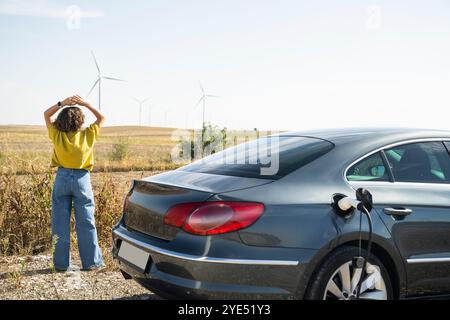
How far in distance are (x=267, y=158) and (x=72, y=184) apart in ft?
8.11

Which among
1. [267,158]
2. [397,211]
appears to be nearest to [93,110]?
[267,158]

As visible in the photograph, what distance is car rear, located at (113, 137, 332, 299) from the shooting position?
11.1ft

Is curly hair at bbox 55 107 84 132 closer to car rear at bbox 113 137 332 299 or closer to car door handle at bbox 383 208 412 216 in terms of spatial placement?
car rear at bbox 113 137 332 299

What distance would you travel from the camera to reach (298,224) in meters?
3.54

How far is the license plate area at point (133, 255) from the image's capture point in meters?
3.77

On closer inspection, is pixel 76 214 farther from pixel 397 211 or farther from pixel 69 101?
pixel 397 211

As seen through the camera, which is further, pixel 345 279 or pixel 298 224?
pixel 345 279

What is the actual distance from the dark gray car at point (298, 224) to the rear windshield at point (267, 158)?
0.02 meters

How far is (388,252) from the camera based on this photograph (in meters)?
3.86

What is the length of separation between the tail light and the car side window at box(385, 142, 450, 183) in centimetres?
139

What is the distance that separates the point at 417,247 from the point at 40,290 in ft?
11.4

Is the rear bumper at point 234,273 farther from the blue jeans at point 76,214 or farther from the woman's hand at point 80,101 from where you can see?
the woman's hand at point 80,101
